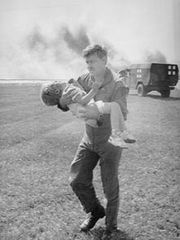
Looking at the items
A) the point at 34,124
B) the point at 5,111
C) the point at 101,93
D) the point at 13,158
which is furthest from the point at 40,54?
the point at 101,93

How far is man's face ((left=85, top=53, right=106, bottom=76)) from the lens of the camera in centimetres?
271

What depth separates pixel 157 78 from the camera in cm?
1998

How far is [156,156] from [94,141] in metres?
3.66

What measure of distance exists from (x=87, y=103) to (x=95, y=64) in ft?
1.09

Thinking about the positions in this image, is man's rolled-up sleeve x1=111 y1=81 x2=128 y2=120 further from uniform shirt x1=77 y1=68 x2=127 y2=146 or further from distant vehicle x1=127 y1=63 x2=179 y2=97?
distant vehicle x1=127 y1=63 x2=179 y2=97

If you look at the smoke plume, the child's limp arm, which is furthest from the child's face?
the smoke plume

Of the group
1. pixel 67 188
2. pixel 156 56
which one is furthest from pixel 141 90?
pixel 67 188

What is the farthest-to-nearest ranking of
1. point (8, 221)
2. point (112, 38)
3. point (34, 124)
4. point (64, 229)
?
point (34, 124), point (112, 38), point (8, 221), point (64, 229)

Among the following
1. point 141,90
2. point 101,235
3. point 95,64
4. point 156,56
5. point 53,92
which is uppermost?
point 95,64

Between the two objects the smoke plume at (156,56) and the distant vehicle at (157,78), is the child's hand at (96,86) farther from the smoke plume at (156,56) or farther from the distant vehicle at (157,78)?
the distant vehicle at (157,78)

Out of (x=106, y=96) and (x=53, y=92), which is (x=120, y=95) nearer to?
(x=106, y=96)

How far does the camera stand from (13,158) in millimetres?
6195

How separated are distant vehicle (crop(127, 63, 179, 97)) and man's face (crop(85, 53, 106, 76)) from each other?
682 inches

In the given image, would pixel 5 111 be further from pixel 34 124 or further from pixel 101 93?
pixel 101 93
